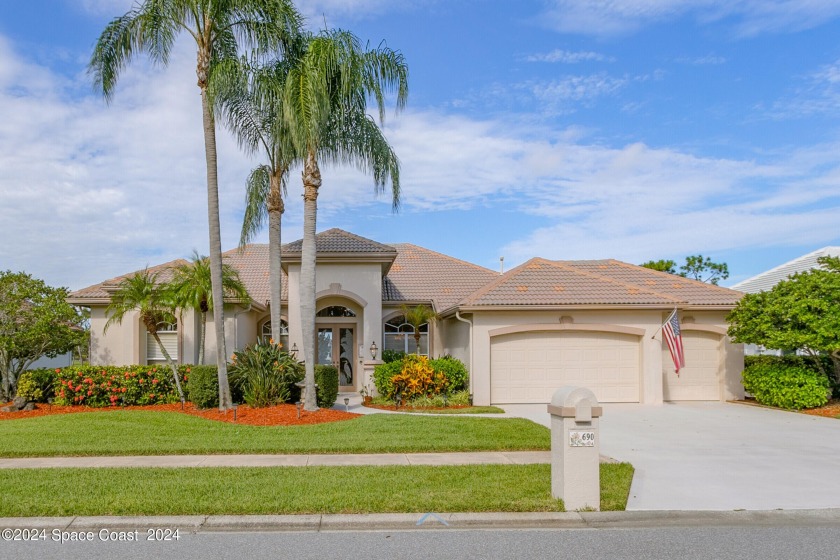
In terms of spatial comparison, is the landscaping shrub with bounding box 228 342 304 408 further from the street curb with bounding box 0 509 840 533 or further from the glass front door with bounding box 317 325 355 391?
the street curb with bounding box 0 509 840 533

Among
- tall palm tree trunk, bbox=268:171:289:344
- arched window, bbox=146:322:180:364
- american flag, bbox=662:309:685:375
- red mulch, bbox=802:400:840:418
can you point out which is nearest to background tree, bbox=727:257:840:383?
red mulch, bbox=802:400:840:418

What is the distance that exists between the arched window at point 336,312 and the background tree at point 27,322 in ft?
24.0

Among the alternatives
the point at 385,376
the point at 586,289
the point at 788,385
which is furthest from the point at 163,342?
the point at 788,385

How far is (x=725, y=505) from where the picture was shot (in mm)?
7254

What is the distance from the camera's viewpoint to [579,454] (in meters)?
7.00

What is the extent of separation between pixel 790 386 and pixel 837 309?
229cm

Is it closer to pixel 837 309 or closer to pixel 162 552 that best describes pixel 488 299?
pixel 837 309

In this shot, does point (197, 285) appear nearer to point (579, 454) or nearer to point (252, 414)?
point (252, 414)

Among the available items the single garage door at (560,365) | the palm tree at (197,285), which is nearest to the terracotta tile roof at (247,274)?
the palm tree at (197,285)

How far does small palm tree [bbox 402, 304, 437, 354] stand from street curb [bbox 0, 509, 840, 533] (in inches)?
570

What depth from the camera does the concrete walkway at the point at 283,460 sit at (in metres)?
9.26

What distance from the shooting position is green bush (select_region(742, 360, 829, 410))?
650 inches

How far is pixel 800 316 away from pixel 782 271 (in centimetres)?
1645

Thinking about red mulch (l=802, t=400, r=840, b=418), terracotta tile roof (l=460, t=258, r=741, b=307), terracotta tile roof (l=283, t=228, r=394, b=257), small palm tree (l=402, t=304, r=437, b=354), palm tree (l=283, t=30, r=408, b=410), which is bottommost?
red mulch (l=802, t=400, r=840, b=418)
